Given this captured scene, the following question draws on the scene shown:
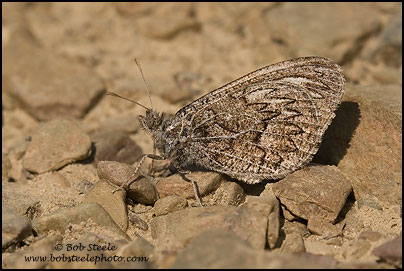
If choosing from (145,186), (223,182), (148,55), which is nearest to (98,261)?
(145,186)

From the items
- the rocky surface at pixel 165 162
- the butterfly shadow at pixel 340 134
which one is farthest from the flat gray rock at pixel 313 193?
the butterfly shadow at pixel 340 134

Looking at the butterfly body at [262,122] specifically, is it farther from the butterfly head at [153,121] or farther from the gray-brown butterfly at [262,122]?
the butterfly head at [153,121]

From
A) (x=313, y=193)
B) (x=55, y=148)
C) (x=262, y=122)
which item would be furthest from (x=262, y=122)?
(x=55, y=148)

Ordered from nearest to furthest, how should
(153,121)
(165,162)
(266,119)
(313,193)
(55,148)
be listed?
(313,193) → (266,119) → (153,121) → (55,148) → (165,162)

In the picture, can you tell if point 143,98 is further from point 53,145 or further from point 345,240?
point 345,240

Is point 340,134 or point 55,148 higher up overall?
point 340,134

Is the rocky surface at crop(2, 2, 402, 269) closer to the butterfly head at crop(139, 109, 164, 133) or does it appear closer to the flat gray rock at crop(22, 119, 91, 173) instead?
the flat gray rock at crop(22, 119, 91, 173)

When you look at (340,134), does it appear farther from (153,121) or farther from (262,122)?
(153,121)
